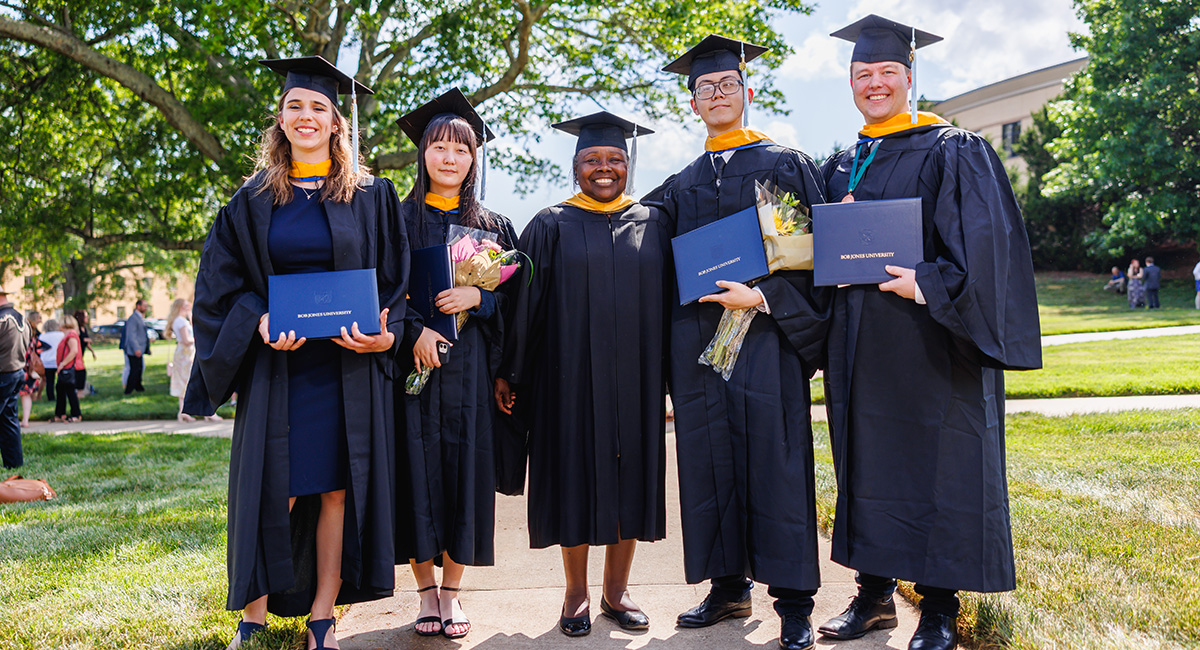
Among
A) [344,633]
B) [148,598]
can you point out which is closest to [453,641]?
[344,633]

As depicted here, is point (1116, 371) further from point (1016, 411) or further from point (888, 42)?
point (888, 42)

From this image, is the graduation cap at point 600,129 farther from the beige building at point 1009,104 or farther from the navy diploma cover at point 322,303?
the beige building at point 1009,104

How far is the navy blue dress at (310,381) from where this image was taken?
2.90 metres

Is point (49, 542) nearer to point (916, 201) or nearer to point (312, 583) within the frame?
point (312, 583)

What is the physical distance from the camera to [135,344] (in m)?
15.0

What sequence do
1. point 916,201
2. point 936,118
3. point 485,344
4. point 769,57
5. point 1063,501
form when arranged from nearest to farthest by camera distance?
point 916,201
point 936,118
point 485,344
point 1063,501
point 769,57

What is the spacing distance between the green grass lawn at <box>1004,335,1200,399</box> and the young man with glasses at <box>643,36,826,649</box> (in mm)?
6080

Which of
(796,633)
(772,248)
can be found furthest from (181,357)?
(796,633)

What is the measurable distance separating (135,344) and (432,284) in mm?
14169

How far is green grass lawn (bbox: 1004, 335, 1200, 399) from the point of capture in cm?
919

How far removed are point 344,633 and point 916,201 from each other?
107 inches

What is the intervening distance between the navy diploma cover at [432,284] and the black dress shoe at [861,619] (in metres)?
1.82

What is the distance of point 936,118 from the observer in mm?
3174

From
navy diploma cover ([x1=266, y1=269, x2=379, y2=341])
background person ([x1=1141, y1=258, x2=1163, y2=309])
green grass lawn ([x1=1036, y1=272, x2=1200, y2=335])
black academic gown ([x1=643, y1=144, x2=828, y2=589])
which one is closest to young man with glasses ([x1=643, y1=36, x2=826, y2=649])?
black academic gown ([x1=643, y1=144, x2=828, y2=589])
